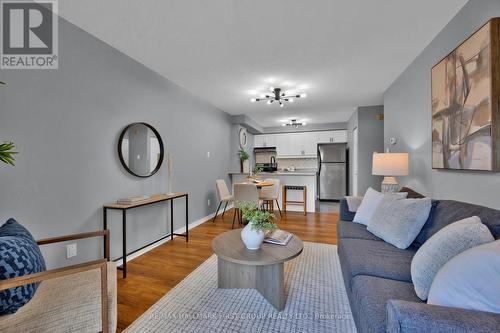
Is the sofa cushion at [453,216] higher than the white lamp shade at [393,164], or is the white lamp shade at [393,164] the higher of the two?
the white lamp shade at [393,164]

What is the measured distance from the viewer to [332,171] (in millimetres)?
6742

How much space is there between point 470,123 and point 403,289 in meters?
1.46

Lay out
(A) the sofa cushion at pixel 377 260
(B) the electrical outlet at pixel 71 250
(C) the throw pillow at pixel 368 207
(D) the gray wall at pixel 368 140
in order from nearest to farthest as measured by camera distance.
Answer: (A) the sofa cushion at pixel 377 260 → (B) the electrical outlet at pixel 71 250 → (C) the throw pillow at pixel 368 207 → (D) the gray wall at pixel 368 140

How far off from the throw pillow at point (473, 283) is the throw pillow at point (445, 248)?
16cm

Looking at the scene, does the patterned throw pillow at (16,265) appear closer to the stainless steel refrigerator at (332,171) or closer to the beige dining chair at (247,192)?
the beige dining chair at (247,192)

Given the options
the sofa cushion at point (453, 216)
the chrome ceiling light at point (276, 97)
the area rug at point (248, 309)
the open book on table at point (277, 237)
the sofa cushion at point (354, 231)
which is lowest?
the area rug at point (248, 309)

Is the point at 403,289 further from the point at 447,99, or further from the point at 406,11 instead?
the point at 406,11

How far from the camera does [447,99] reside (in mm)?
2031

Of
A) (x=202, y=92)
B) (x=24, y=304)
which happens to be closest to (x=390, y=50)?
(x=202, y=92)

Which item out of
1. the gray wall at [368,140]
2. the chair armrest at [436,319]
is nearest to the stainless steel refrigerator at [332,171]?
the gray wall at [368,140]

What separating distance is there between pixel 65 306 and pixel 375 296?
60.8 inches

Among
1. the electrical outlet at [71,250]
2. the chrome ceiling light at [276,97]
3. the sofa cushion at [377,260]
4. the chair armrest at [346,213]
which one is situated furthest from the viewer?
the chrome ceiling light at [276,97]

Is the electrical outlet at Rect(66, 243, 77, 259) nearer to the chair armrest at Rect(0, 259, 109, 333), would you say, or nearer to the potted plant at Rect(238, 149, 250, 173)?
the chair armrest at Rect(0, 259, 109, 333)

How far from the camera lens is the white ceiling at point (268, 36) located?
186 cm
